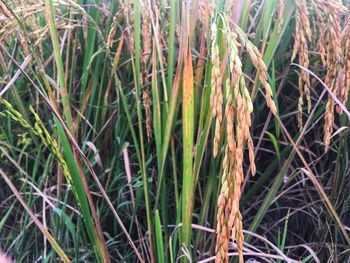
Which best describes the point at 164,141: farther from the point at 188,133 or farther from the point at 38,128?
the point at 38,128

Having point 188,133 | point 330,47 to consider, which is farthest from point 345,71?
point 188,133

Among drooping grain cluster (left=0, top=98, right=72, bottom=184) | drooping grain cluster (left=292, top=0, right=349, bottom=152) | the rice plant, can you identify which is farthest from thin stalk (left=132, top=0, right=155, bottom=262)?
drooping grain cluster (left=292, top=0, right=349, bottom=152)

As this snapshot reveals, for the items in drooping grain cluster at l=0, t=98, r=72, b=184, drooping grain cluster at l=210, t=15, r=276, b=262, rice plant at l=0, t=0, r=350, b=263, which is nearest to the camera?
drooping grain cluster at l=210, t=15, r=276, b=262

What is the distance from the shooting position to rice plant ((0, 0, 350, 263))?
98 cm

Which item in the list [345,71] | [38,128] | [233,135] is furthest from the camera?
[345,71]

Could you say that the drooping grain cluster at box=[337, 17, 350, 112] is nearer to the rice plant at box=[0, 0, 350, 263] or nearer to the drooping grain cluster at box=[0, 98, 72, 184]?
the rice plant at box=[0, 0, 350, 263]

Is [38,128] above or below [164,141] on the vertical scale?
above

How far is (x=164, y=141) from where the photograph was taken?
1.06 m

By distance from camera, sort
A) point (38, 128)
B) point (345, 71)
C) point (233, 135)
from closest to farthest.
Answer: point (233, 135) → point (38, 128) → point (345, 71)

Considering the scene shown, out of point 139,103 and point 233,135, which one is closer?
point 233,135

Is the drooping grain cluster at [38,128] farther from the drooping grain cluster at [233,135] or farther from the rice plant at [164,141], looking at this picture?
the drooping grain cluster at [233,135]

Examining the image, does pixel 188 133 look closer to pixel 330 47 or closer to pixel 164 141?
pixel 164 141

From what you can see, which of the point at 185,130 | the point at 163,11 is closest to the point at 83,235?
the point at 185,130

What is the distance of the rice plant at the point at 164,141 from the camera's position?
98 cm
